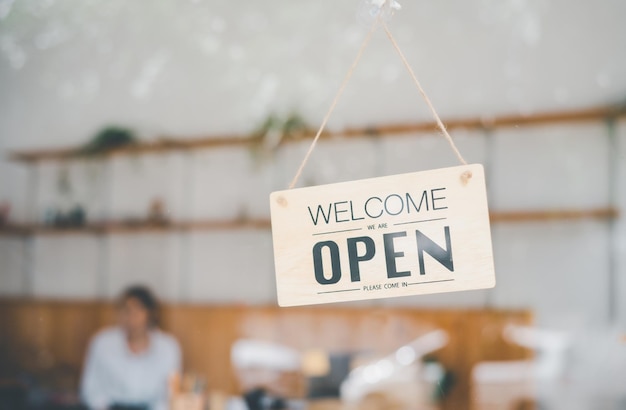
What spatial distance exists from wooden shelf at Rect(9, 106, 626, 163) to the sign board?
2.30 m

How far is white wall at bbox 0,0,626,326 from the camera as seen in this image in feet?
13.8

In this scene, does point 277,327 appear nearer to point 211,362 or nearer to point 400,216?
point 211,362

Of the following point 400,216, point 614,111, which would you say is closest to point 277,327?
point 614,111

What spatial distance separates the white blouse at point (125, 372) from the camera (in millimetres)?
4305

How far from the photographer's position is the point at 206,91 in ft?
16.6

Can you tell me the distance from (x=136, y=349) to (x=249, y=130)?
1846mm

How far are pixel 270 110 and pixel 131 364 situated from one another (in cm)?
211

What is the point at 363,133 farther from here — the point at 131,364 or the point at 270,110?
the point at 131,364

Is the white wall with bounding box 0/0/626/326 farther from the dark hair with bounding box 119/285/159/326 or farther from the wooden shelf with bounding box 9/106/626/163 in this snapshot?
the dark hair with bounding box 119/285/159/326

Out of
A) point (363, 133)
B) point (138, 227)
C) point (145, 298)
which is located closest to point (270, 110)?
point (363, 133)

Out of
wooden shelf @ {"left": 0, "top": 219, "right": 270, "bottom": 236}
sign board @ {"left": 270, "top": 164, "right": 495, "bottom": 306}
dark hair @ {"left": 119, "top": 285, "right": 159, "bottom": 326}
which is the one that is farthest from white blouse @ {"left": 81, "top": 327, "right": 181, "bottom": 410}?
sign board @ {"left": 270, "top": 164, "right": 495, "bottom": 306}

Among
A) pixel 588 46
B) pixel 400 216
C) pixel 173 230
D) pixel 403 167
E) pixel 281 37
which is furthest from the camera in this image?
pixel 173 230

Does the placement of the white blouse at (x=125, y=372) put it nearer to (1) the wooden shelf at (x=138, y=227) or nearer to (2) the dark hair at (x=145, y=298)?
(2) the dark hair at (x=145, y=298)

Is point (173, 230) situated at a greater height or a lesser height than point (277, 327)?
greater
